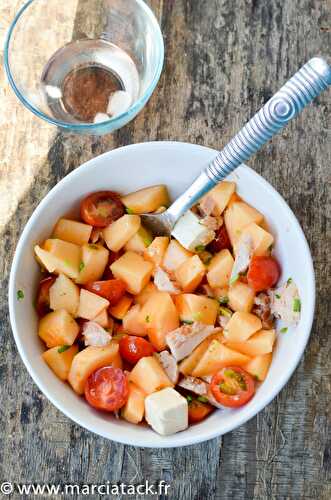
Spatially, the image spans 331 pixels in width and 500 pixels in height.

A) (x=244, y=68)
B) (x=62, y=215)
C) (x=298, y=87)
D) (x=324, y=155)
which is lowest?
(x=62, y=215)

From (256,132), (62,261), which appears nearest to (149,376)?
(62,261)

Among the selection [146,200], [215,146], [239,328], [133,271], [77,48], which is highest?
[77,48]

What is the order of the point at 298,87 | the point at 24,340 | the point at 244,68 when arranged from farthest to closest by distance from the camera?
1. the point at 244,68
2. the point at 24,340
3. the point at 298,87

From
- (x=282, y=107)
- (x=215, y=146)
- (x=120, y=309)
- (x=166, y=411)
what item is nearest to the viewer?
(x=282, y=107)

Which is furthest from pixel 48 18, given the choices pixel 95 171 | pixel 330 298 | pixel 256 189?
pixel 330 298

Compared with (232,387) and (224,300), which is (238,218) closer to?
(224,300)

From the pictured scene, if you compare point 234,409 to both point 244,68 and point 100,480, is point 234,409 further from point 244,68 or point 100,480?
point 244,68
